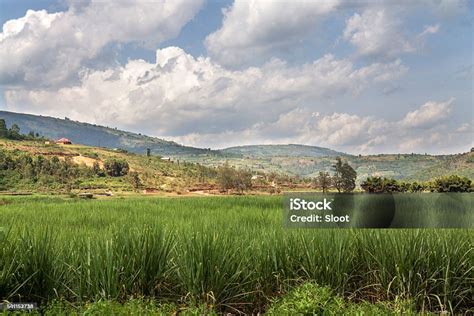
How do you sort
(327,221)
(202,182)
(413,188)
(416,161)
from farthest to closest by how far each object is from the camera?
1. (202,182)
2. (416,161)
3. (413,188)
4. (327,221)

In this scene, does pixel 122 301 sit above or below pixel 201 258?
below

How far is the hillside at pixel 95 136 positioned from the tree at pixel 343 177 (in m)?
50.1

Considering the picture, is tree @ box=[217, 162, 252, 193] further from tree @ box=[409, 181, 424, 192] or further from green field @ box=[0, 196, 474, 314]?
green field @ box=[0, 196, 474, 314]

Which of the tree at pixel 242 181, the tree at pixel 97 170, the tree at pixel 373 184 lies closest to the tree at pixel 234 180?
the tree at pixel 242 181

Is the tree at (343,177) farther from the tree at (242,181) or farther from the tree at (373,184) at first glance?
the tree at (242,181)

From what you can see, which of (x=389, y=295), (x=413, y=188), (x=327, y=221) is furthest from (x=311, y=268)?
(x=413, y=188)

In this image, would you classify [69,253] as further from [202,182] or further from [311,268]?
[202,182]

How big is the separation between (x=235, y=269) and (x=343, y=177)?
9.81m

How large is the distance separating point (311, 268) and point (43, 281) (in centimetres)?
316

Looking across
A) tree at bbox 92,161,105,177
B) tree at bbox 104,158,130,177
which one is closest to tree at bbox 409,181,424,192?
tree at bbox 104,158,130,177

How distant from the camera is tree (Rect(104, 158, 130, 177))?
1534 inches

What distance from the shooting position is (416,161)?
33.0 meters

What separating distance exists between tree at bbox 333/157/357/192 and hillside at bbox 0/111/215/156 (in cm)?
5013

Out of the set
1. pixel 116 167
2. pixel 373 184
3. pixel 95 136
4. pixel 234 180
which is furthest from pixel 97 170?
pixel 95 136
